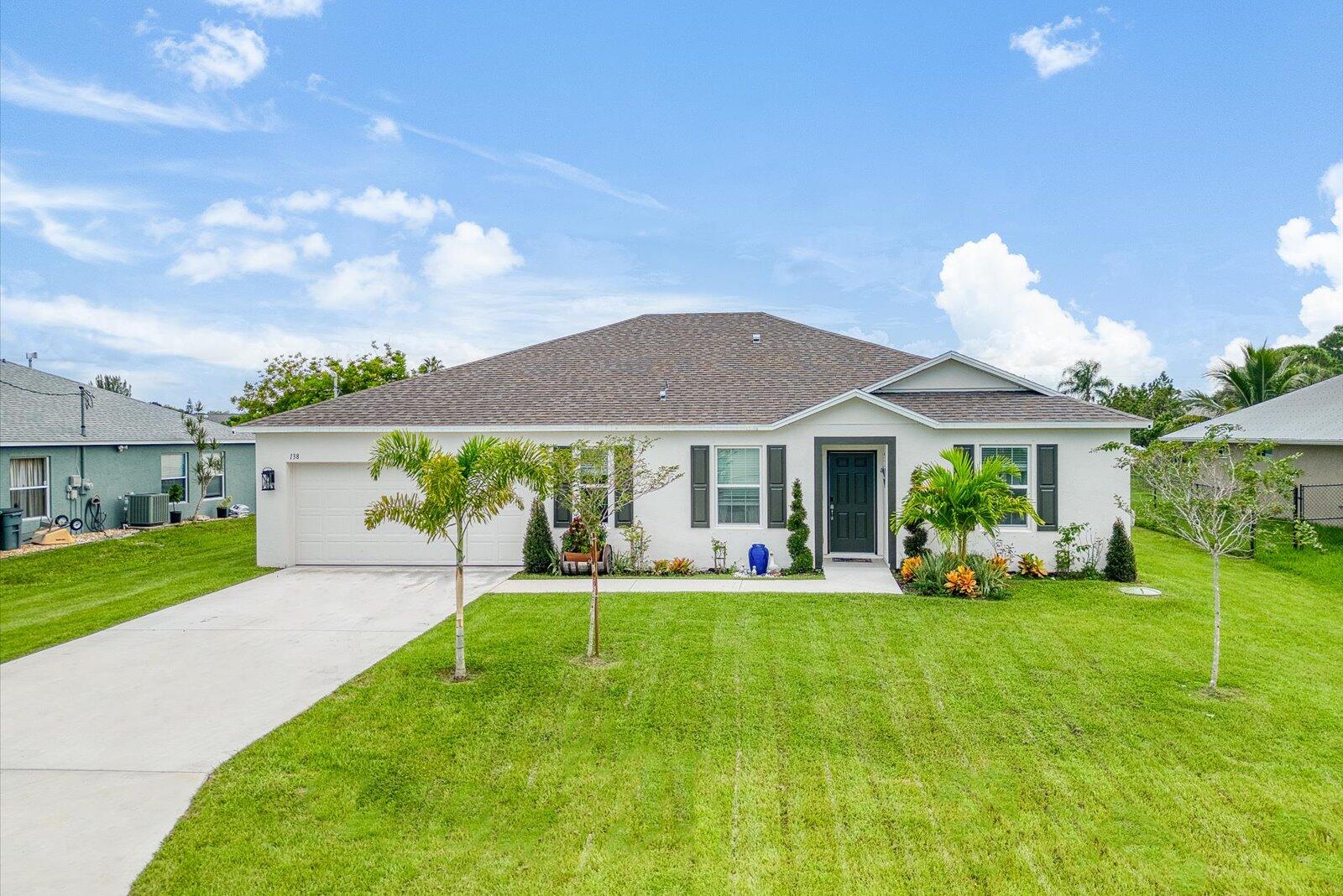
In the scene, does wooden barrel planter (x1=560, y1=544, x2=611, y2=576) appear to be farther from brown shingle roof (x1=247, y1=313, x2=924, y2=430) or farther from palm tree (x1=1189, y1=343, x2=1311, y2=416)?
palm tree (x1=1189, y1=343, x2=1311, y2=416)

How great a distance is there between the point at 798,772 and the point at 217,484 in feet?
85.9

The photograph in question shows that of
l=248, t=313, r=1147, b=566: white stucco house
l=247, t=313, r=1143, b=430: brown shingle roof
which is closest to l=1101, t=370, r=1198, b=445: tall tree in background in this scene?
l=247, t=313, r=1143, b=430: brown shingle roof

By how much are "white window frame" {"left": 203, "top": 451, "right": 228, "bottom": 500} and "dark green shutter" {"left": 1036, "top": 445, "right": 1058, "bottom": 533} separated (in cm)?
2497

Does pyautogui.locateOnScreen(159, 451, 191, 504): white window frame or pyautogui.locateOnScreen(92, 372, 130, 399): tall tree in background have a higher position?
pyautogui.locateOnScreen(92, 372, 130, 399): tall tree in background

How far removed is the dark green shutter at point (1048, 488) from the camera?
13.6 metres

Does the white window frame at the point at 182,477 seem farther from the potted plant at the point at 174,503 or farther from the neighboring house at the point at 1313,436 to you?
the neighboring house at the point at 1313,436

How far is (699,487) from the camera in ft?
46.9

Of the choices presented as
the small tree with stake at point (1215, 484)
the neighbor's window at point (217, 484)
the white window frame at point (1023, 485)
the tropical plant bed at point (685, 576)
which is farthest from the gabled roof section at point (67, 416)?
the small tree with stake at point (1215, 484)

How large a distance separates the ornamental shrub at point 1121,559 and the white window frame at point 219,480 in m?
26.2

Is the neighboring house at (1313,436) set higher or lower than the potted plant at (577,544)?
higher

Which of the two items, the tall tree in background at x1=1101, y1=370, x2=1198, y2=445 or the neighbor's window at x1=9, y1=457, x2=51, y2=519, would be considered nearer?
the neighbor's window at x1=9, y1=457, x2=51, y2=519

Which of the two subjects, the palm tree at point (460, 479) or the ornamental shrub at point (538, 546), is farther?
the ornamental shrub at point (538, 546)

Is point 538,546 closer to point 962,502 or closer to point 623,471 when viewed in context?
point 623,471

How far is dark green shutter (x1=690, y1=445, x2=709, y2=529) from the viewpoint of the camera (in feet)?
46.9
